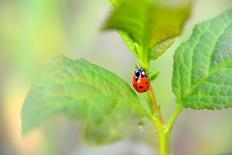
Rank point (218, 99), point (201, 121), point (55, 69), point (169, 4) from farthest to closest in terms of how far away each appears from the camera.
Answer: point (201, 121)
point (218, 99)
point (55, 69)
point (169, 4)

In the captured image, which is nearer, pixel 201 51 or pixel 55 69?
pixel 55 69

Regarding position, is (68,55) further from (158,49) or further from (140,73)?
(158,49)

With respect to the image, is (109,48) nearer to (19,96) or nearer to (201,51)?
(19,96)

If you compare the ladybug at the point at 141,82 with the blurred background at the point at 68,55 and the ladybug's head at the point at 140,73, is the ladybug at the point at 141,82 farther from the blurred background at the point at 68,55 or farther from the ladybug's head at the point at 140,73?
the blurred background at the point at 68,55

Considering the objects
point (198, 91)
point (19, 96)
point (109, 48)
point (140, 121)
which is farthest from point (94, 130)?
point (109, 48)

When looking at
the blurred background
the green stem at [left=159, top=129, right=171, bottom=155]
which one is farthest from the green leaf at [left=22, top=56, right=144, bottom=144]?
the blurred background

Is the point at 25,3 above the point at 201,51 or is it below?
above

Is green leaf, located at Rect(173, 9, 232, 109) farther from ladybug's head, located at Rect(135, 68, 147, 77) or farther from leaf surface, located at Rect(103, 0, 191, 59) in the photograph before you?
leaf surface, located at Rect(103, 0, 191, 59)

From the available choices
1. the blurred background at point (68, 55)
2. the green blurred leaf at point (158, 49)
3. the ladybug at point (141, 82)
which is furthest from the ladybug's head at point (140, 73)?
the blurred background at point (68, 55)
